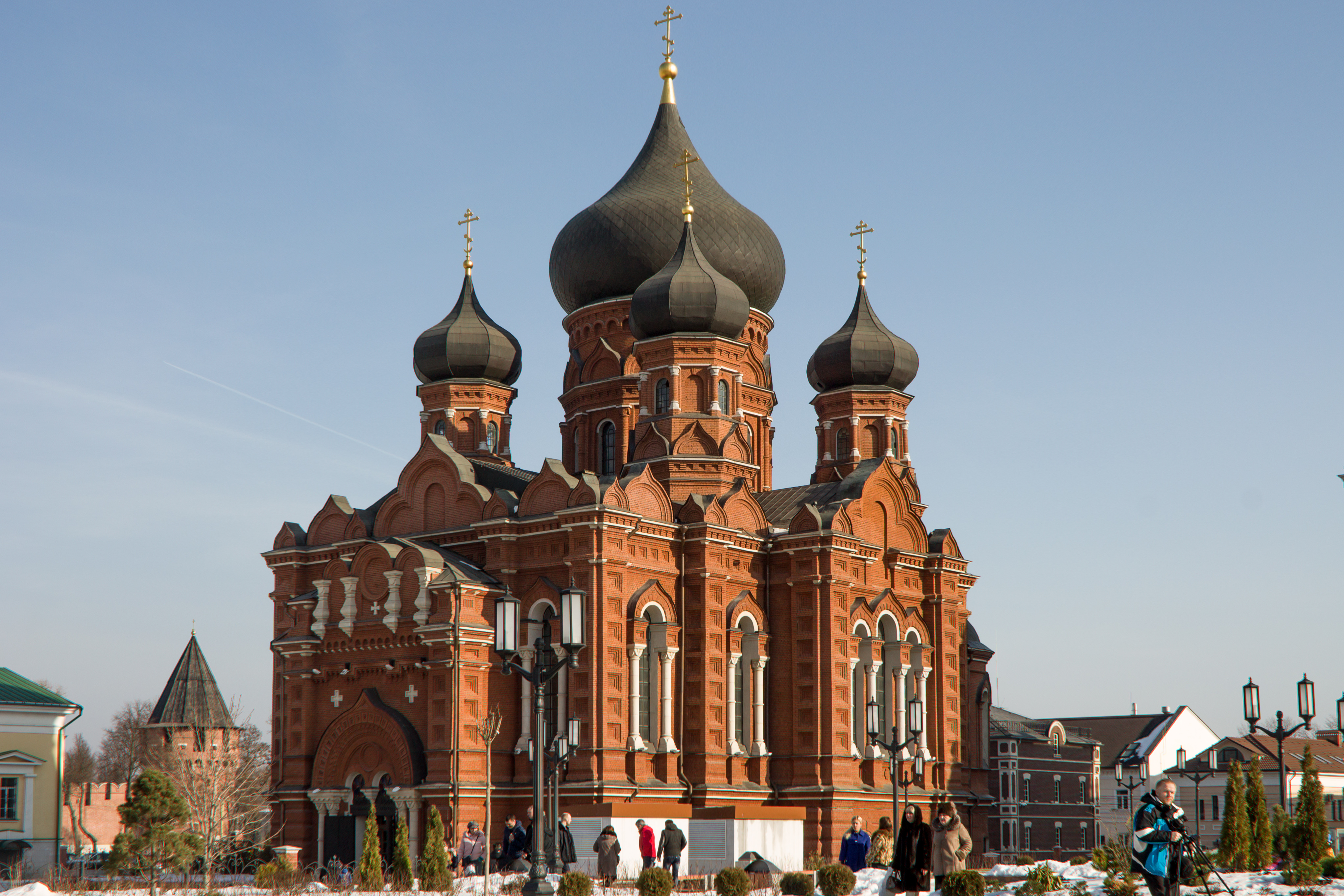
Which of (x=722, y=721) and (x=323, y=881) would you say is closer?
(x=323, y=881)

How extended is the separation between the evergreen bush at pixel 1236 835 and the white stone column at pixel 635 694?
1065cm

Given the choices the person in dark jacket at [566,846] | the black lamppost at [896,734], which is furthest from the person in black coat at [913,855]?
the black lamppost at [896,734]

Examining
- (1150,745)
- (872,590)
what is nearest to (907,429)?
(872,590)

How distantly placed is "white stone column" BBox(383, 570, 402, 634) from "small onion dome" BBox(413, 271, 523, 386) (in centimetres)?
764

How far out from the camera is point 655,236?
34750 mm

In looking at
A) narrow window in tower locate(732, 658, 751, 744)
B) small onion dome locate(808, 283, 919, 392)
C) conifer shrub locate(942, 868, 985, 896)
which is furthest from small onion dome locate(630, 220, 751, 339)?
conifer shrub locate(942, 868, 985, 896)

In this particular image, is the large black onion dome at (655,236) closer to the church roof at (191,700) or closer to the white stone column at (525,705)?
the white stone column at (525,705)

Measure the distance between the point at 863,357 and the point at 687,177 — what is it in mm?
6536

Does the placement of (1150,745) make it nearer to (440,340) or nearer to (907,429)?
(907,429)

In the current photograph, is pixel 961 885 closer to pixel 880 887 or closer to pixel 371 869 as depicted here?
pixel 880 887

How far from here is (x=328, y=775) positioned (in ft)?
94.2

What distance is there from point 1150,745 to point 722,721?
38.9 m

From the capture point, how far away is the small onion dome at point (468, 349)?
34812mm

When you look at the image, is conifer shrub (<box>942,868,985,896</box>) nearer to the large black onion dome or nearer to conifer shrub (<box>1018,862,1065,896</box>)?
conifer shrub (<box>1018,862,1065,896</box>)
